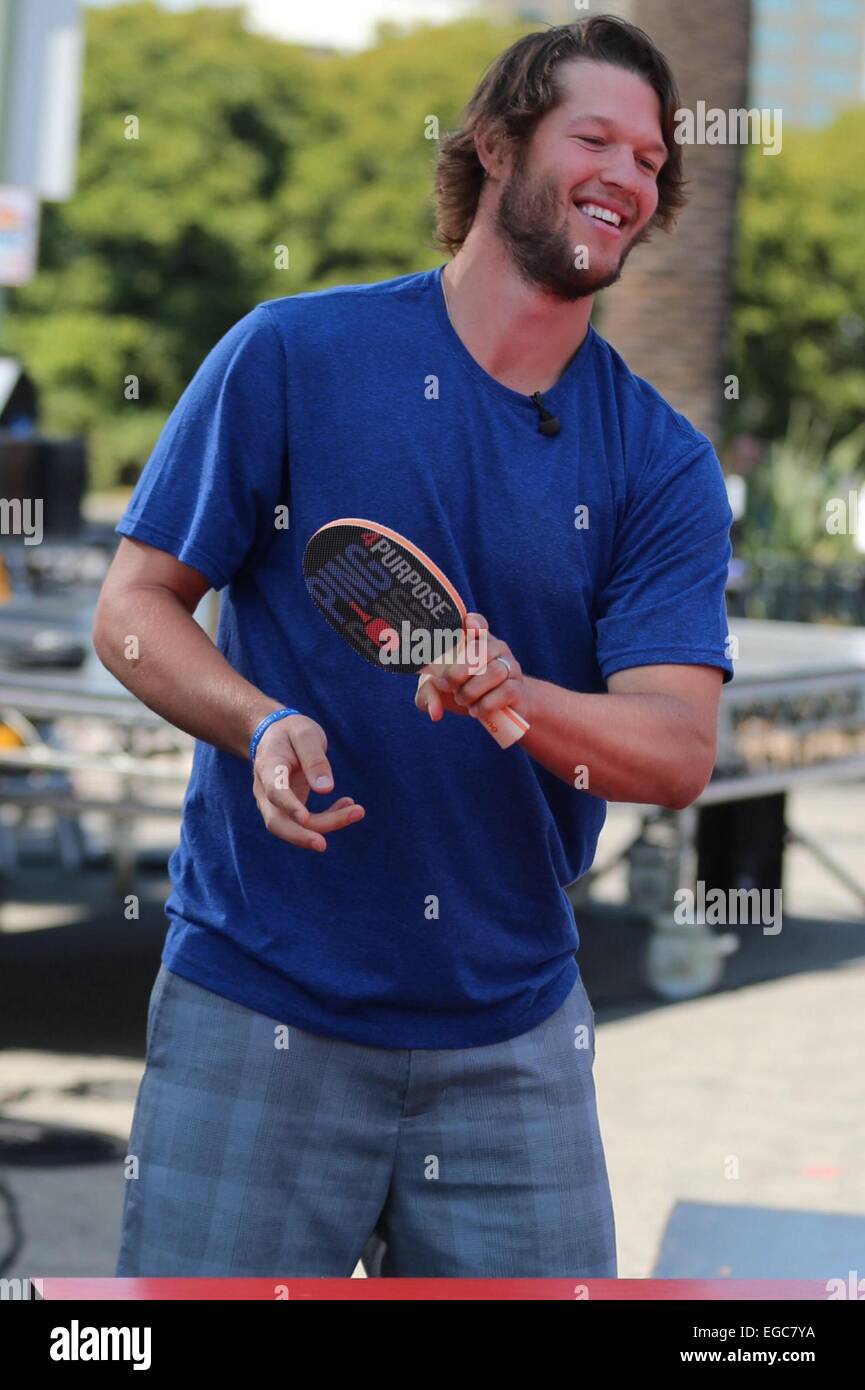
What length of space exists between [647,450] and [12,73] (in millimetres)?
12336

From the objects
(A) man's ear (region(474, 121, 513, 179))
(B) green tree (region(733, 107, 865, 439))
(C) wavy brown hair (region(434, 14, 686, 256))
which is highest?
(B) green tree (region(733, 107, 865, 439))

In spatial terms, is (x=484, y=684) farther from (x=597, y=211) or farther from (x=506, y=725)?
(x=597, y=211)

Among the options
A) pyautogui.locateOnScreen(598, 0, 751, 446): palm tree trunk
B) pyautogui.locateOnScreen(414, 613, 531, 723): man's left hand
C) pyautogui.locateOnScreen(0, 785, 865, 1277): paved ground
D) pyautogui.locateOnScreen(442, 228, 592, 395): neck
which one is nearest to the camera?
pyautogui.locateOnScreen(414, 613, 531, 723): man's left hand

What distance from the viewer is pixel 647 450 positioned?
8.13 feet

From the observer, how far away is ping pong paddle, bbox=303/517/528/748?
6.73 ft

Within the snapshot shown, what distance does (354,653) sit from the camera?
2316 mm

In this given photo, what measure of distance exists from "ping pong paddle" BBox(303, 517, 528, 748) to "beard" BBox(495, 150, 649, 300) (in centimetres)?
47

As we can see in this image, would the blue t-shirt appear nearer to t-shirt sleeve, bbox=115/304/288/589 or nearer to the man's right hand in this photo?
t-shirt sleeve, bbox=115/304/288/589

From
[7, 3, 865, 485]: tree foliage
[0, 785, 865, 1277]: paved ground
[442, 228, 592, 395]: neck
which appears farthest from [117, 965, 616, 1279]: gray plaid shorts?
[7, 3, 865, 485]: tree foliage

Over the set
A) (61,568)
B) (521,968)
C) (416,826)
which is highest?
(61,568)

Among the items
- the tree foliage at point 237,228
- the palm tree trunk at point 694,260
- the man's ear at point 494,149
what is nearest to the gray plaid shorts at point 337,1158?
the man's ear at point 494,149

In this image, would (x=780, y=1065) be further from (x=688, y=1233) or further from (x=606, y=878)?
(x=606, y=878)

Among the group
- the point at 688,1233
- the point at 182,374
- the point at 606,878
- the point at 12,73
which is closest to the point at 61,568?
the point at 12,73

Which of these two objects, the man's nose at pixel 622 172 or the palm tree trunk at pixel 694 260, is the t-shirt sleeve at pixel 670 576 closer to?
the man's nose at pixel 622 172
